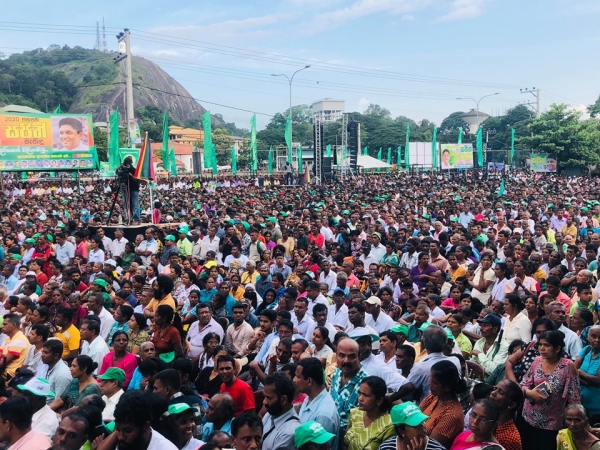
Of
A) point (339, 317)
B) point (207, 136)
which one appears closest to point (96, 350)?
point (339, 317)

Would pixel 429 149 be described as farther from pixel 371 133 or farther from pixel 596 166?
pixel 371 133

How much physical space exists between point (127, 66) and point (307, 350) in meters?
23.0

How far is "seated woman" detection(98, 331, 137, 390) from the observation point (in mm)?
5707

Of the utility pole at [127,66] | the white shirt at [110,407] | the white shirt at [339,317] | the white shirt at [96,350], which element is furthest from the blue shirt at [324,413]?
the utility pole at [127,66]

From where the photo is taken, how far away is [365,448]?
400cm

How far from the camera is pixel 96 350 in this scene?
6121mm

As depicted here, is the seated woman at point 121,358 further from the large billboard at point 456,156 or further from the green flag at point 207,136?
the large billboard at point 456,156

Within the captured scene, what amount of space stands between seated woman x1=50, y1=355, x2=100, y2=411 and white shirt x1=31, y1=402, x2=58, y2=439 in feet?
1.72

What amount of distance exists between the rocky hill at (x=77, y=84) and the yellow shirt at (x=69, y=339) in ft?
206

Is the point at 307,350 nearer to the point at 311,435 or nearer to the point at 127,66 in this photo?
the point at 311,435

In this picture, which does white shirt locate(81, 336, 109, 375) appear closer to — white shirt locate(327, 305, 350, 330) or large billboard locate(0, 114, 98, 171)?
white shirt locate(327, 305, 350, 330)

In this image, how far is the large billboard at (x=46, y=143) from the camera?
29.5 metres

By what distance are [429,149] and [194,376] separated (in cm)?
5717

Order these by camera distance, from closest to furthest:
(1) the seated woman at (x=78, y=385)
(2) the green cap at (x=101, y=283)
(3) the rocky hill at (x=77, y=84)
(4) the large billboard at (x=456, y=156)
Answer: (1) the seated woman at (x=78, y=385)
(2) the green cap at (x=101, y=283)
(4) the large billboard at (x=456, y=156)
(3) the rocky hill at (x=77, y=84)
